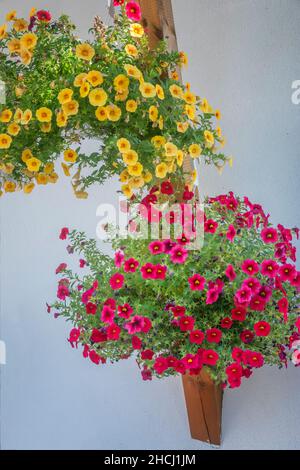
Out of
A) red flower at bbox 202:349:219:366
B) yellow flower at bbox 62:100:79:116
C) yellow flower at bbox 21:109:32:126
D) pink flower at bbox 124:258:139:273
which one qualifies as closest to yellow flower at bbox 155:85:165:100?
yellow flower at bbox 62:100:79:116

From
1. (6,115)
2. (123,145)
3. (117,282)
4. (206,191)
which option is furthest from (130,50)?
(206,191)

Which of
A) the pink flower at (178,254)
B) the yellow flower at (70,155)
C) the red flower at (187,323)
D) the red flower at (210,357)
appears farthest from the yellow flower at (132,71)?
the red flower at (210,357)

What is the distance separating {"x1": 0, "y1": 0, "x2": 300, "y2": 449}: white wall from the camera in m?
2.26

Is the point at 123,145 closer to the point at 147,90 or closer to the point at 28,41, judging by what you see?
the point at 147,90

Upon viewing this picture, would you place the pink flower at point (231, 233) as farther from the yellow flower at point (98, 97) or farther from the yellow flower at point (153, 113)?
the yellow flower at point (98, 97)

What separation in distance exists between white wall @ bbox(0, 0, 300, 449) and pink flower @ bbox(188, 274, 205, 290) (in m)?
→ 0.76

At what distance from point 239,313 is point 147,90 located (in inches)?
27.2

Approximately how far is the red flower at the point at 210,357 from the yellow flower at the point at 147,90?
75 cm

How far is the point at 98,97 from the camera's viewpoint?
1.68 m

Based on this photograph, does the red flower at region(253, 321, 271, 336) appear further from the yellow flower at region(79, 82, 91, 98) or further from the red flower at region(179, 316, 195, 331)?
the yellow flower at region(79, 82, 91, 98)

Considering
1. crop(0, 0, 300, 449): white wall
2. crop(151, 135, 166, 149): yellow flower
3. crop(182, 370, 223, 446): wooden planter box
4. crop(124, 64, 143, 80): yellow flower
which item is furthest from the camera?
crop(0, 0, 300, 449): white wall

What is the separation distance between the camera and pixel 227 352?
1742mm

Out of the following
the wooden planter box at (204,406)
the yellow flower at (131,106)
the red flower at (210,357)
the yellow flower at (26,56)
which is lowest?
the wooden planter box at (204,406)

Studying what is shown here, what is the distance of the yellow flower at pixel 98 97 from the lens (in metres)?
1.67
